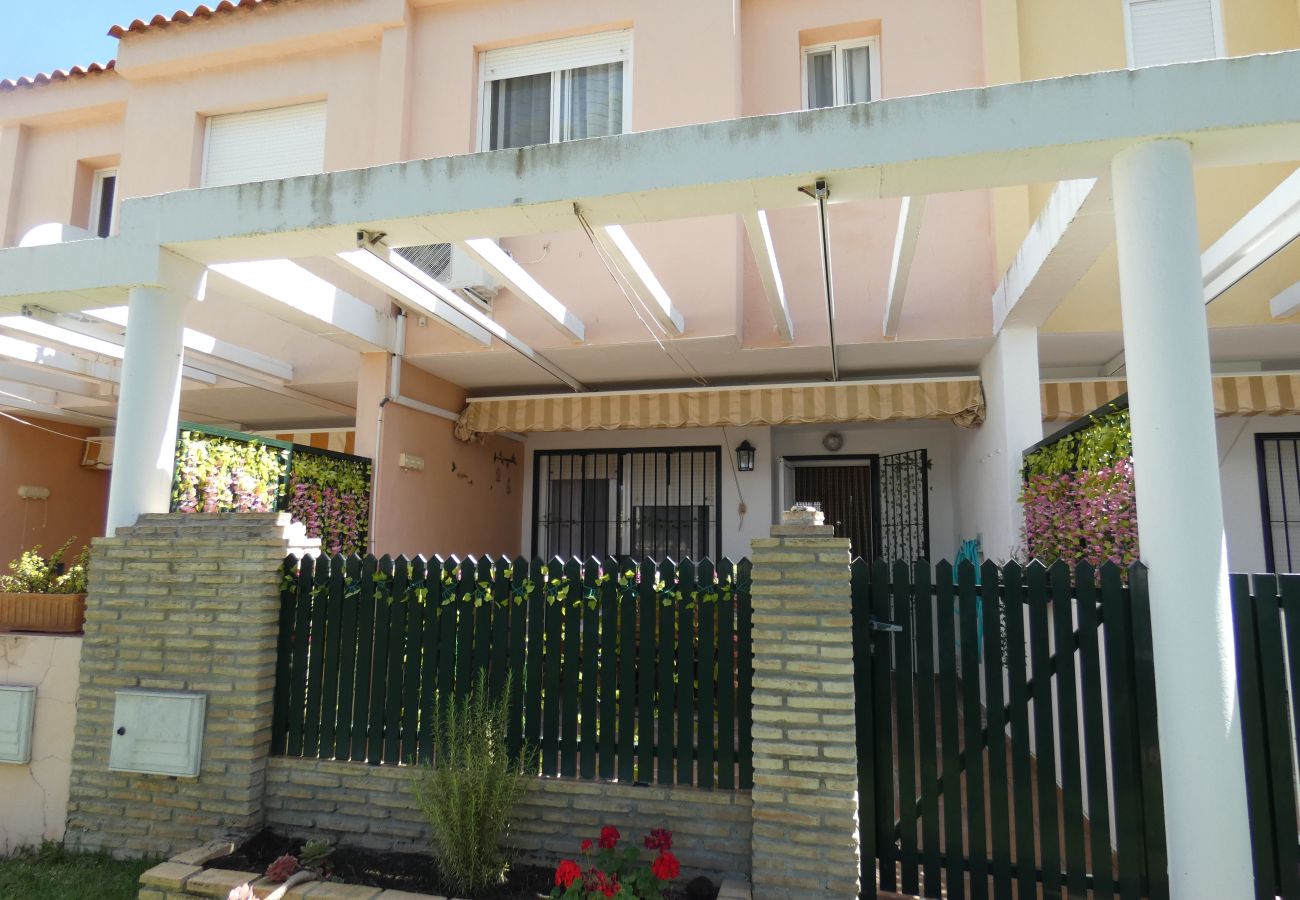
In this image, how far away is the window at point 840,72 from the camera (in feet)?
32.4

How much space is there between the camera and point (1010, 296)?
7832mm

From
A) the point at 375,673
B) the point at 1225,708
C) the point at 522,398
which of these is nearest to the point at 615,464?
the point at 522,398

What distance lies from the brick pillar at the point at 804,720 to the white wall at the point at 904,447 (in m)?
7.85

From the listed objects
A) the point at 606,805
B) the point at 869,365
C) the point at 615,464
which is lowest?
the point at 606,805

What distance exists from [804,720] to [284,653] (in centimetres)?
410

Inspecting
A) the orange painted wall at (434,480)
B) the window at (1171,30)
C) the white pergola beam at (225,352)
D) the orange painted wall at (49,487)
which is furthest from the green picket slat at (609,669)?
the orange painted wall at (49,487)

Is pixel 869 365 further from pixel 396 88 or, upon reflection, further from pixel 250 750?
pixel 250 750

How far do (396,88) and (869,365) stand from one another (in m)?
7.61

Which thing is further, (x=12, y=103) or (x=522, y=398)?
(x=12, y=103)

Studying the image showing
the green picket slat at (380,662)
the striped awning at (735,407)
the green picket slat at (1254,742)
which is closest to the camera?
the green picket slat at (1254,742)

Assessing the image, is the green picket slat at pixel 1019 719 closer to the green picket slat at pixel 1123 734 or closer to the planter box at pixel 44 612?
the green picket slat at pixel 1123 734

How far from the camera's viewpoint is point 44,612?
20.6 feet

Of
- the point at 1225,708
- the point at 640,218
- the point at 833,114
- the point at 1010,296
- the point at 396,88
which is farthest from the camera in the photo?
the point at 396,88

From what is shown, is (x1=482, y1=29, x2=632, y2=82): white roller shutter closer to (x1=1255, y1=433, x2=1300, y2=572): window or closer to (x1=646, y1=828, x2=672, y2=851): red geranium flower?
(x1=646, y1=828, x2=672, y2=851): red geranium flower
